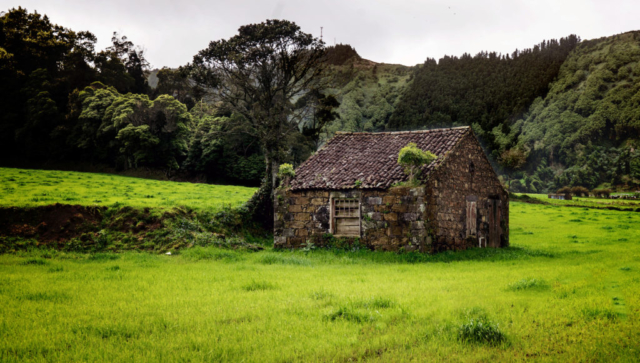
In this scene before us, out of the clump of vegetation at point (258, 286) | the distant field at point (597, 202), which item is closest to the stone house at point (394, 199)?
the clump of vegetation at point (258, 286)

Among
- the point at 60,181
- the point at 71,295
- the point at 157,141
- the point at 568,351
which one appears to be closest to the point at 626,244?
the point at 568,351

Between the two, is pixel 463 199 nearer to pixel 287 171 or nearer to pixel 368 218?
pixel 368 218

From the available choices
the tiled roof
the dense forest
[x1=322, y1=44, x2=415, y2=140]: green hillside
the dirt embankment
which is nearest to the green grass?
the dirt embankment

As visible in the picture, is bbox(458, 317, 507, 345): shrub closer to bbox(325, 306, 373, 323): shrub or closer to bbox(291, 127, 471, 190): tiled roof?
bbox(325, 306, 373, 323): shrub

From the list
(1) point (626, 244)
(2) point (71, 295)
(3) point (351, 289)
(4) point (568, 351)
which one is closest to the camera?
(4) point (568, 351)

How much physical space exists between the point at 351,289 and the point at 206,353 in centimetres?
497

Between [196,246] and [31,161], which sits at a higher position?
[31,161]

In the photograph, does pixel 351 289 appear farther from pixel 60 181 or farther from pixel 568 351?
pixel 60 181

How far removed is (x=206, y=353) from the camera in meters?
5.67

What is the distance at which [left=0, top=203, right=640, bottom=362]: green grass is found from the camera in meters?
5.77

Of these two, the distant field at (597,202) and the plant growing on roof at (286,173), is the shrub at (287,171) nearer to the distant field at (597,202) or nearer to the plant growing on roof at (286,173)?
the plant growing on roof at (286,173)

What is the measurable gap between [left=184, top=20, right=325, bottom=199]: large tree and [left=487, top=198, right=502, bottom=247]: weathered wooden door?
12.4m

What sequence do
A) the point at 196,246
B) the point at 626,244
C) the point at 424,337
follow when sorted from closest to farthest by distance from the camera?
the point at 424,337 → the point at 196,246 → the point at 626,244

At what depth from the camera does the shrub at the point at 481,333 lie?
6.05 m
